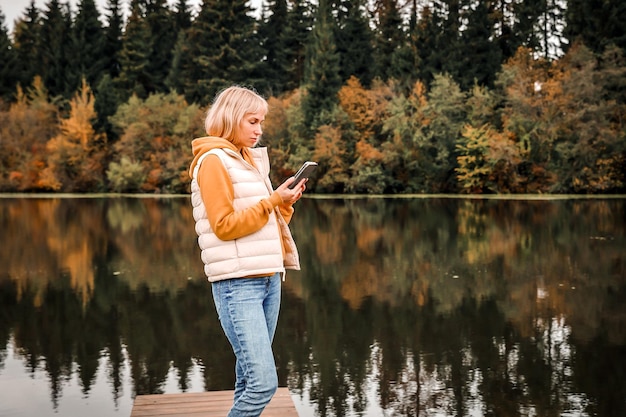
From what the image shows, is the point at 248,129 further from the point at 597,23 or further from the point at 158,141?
the point at 158,141

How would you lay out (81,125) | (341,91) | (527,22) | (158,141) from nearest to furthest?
(341,91) → (527,22) → (158,141) → (81,125)

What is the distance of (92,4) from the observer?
200 feet

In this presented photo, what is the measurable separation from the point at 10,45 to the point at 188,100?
16.8 m

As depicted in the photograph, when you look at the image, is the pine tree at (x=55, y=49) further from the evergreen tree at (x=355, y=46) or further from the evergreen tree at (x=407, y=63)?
the evergreen tree at (x=407, y=63)

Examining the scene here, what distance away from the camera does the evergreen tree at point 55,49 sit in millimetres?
60562

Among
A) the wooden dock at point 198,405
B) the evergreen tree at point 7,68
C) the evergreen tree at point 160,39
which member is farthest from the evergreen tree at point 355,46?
the wooden dock at point 198,405

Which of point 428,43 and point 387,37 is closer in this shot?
point 428,43

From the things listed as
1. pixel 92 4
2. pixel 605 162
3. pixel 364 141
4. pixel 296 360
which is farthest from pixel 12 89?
pixel 296 360

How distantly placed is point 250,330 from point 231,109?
961 millimetres

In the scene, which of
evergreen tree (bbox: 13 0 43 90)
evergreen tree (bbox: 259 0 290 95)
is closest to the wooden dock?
evergreen tree (bbox: 259 0 290 95)

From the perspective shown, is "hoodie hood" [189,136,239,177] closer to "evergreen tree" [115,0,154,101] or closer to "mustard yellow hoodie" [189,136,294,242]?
"mustard yellow hoodie" [189,136,294,242]

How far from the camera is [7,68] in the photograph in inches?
2430

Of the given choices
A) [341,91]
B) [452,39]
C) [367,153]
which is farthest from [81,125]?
[452,39]

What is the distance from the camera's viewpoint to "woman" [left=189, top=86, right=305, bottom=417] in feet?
10.8
